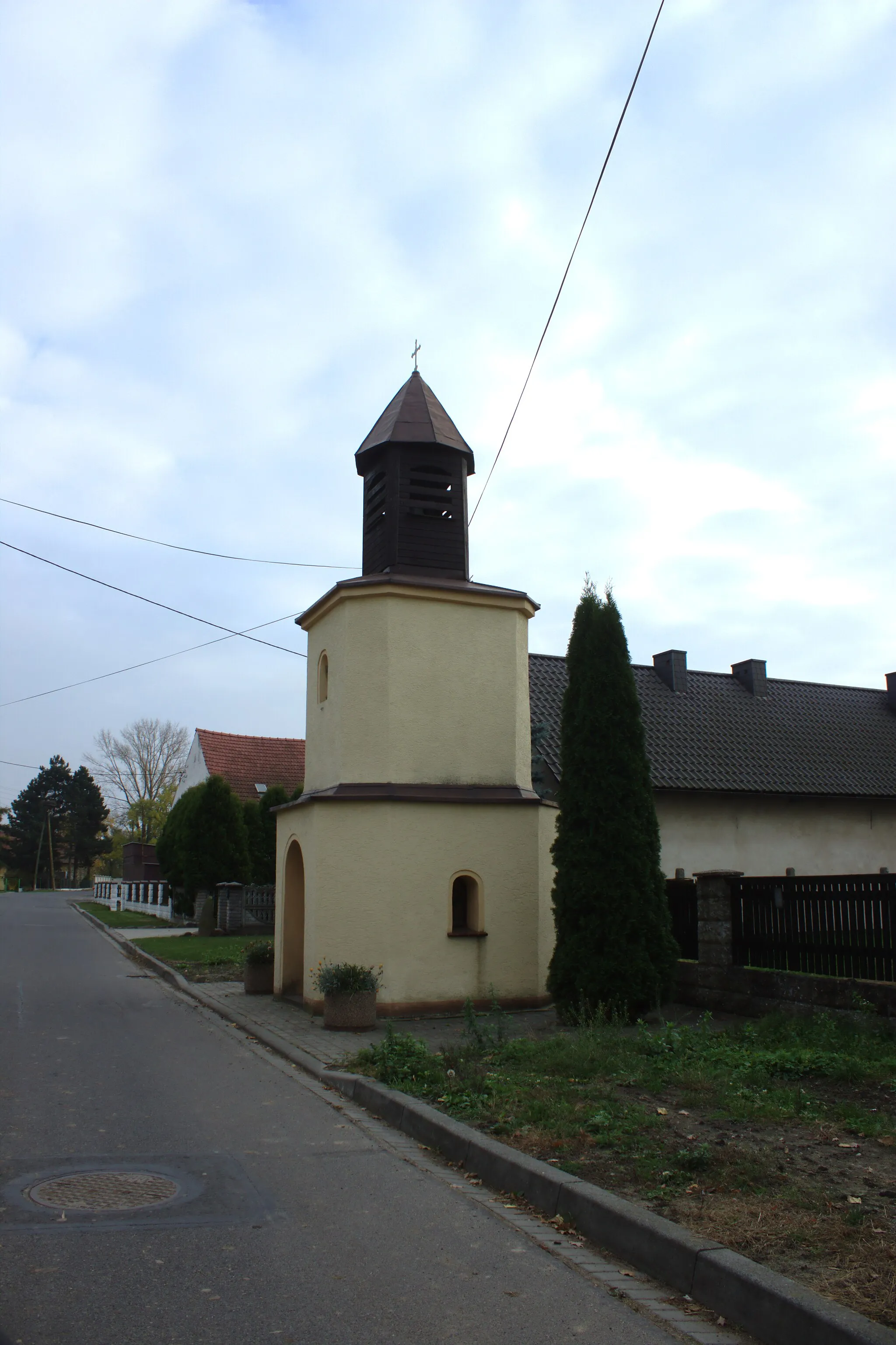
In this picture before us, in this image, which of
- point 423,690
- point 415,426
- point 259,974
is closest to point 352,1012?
point 259,974

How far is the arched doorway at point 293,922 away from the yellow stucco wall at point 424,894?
3.56 ft

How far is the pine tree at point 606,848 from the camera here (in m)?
11.2

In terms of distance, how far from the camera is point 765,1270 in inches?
154

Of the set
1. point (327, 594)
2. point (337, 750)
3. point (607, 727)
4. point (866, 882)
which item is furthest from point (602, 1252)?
point (327, 594)

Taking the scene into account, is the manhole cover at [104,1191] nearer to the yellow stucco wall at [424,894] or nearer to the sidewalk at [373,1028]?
the sidewalk at [373,1028]

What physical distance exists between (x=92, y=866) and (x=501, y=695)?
3634 inches

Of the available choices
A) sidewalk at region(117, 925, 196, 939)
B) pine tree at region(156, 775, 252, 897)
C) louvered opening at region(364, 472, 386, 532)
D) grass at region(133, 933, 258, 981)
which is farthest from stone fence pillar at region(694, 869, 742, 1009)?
Result: pine tree at region(156, 775, 252, 897)

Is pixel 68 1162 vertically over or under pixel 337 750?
under

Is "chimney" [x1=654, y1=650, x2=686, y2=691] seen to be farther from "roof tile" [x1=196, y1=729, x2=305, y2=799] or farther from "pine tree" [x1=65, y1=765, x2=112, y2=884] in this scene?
"pine tree" [x1=65, y1=765, x2=112, y2=884]

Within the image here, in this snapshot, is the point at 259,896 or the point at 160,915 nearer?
the point at 259,896

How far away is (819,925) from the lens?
1037cm

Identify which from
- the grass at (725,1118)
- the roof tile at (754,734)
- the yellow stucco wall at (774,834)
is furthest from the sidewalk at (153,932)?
the grass at (725,1118)

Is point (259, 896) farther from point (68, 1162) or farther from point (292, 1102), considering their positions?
point (68, 1162)

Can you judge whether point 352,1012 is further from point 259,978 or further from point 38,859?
point 38,859
